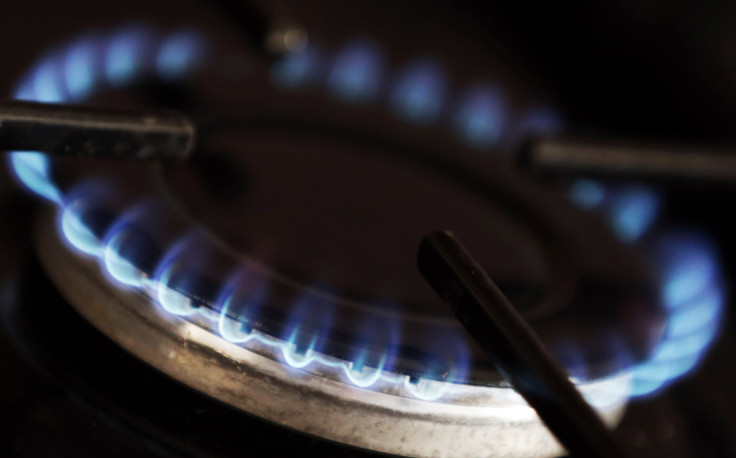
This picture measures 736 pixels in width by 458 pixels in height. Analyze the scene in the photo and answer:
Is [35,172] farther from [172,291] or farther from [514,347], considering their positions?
[514,347]

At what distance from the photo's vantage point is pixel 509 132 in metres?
0.94

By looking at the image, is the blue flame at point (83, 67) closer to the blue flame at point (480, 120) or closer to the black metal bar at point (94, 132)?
the black metal bar at point (94, 132)

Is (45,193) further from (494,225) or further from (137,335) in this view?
(494,225)

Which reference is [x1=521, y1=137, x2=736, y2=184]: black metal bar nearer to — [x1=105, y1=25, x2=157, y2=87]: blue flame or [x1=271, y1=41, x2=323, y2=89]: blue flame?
[x1=271, y1=41, x2=323, y2=89]: blue flame

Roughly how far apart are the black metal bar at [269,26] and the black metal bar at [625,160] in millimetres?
250

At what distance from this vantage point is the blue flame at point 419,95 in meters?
0.89

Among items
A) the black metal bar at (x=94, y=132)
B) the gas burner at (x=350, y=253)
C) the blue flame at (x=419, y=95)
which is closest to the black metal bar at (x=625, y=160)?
the gas burner at (x=350, y=253)

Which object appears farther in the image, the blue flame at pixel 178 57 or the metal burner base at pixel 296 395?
the blue flame at pixel 178 57

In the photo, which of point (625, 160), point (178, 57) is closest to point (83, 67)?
point (178, 57)

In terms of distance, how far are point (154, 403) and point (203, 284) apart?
82 mm

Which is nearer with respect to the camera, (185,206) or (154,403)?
(154,403)

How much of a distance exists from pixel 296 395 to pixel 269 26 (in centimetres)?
42

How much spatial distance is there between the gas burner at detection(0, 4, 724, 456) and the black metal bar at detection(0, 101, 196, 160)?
1.0 inches

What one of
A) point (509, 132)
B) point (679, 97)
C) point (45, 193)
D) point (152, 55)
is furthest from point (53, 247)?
point (679, 97)
